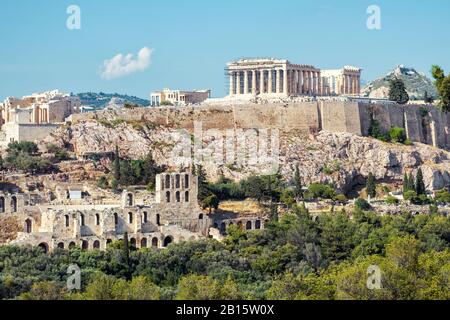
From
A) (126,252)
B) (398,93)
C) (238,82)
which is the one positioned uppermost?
(238,82)

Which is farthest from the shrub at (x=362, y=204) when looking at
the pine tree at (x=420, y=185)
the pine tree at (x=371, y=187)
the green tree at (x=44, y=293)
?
the green tree at (x=44, y=293)

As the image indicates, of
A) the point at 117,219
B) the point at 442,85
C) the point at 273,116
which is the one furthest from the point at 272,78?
the point at 442,85

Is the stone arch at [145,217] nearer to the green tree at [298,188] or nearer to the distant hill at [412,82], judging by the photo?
the green tree at [298,188]

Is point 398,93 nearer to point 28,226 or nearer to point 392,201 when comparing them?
point 392,201
